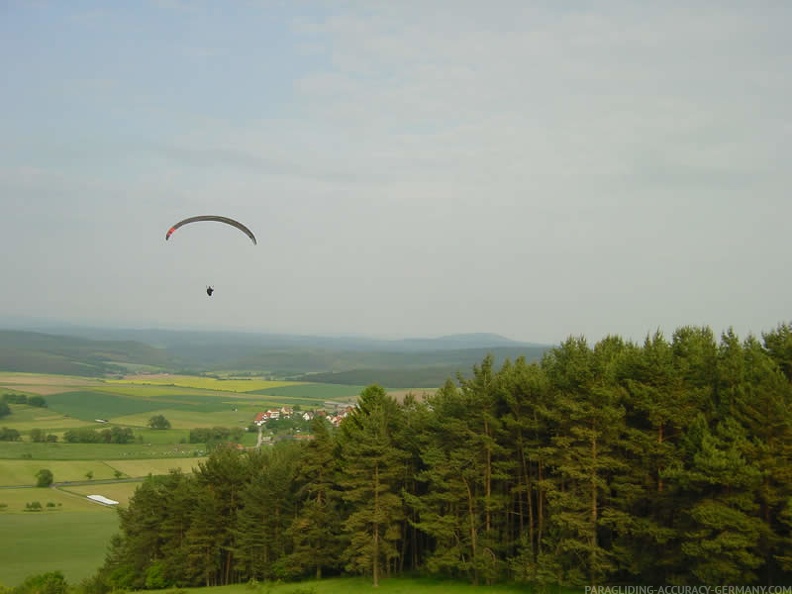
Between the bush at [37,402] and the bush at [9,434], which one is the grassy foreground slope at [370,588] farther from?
the bush at [37,402]

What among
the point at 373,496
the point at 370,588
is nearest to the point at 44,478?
the point at 373,496

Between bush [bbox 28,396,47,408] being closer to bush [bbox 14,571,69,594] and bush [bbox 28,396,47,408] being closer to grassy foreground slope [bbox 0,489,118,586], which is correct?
grassy foreground slope [bbox 0,489,118,586]

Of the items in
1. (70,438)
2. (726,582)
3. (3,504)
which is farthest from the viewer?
(70,438)

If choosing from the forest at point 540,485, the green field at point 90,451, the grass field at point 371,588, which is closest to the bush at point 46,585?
the forest at point 540,485

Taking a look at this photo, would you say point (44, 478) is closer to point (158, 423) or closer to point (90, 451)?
A: point (90, 451)

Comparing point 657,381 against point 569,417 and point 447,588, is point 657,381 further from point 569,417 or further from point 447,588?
point 447,588

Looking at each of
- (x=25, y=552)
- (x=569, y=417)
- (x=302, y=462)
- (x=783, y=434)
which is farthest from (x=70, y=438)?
(x=783, y=434)
